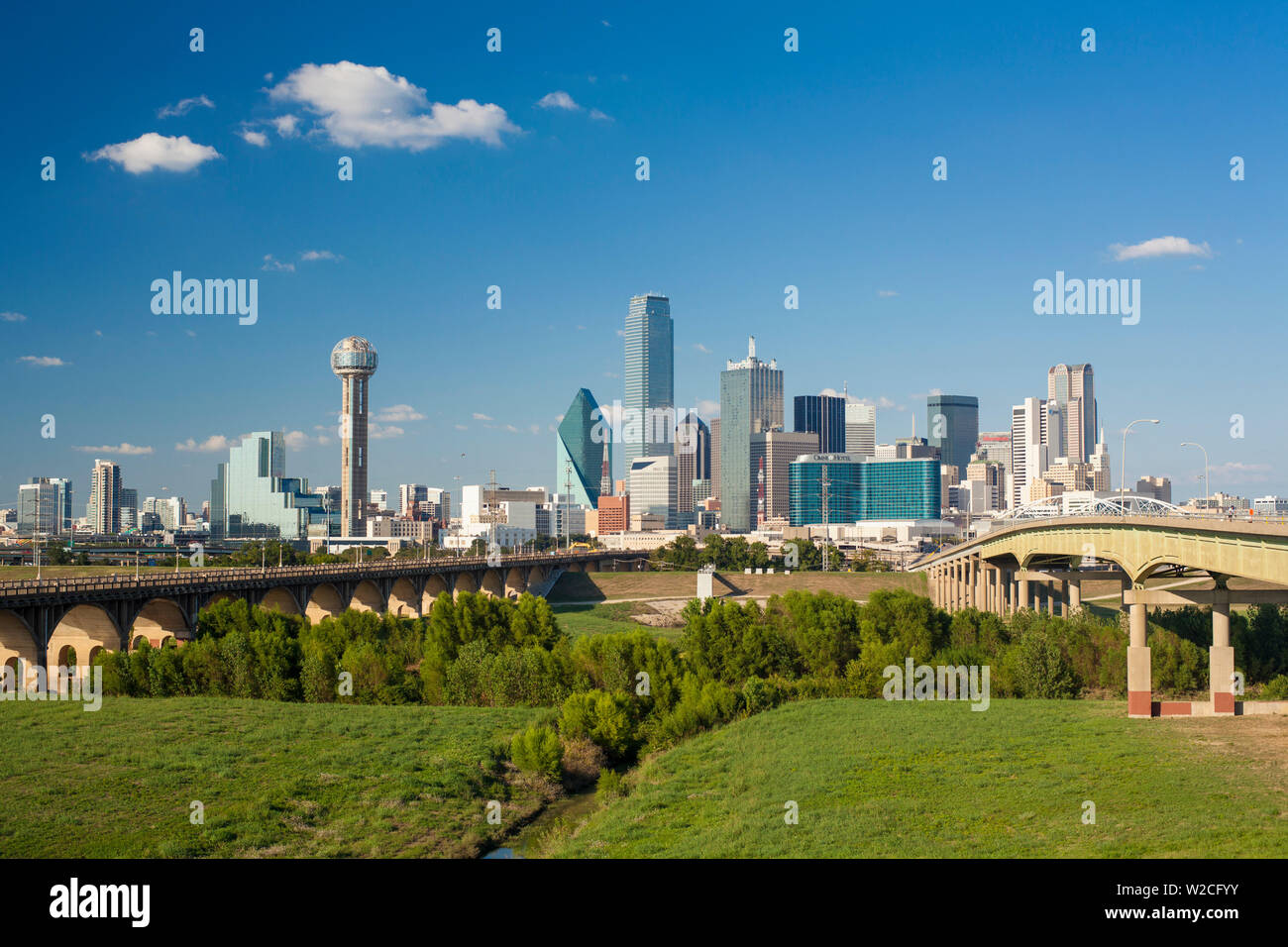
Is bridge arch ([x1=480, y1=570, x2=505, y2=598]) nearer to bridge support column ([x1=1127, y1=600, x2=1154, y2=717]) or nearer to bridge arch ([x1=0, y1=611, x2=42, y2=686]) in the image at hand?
bridge arch ([x1=0, y1=611, x2=42, y2=686])

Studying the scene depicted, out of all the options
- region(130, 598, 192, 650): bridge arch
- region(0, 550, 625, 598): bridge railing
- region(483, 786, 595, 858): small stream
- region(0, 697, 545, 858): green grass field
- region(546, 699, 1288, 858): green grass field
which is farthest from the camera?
region(130, 598, 192, 650): bridge arch

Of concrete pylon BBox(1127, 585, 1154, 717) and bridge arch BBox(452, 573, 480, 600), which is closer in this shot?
concrete pylon BBox(1127, 585, 1154, 717)

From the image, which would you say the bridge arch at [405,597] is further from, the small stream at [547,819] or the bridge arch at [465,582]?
the small stream at [547,819]

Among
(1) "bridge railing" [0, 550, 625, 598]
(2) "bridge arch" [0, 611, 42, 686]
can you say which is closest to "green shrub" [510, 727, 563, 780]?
(2) "bridge arch" [0, 611, 42, 686]

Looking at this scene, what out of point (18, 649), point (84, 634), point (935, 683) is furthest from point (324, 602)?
point (935, 683)
